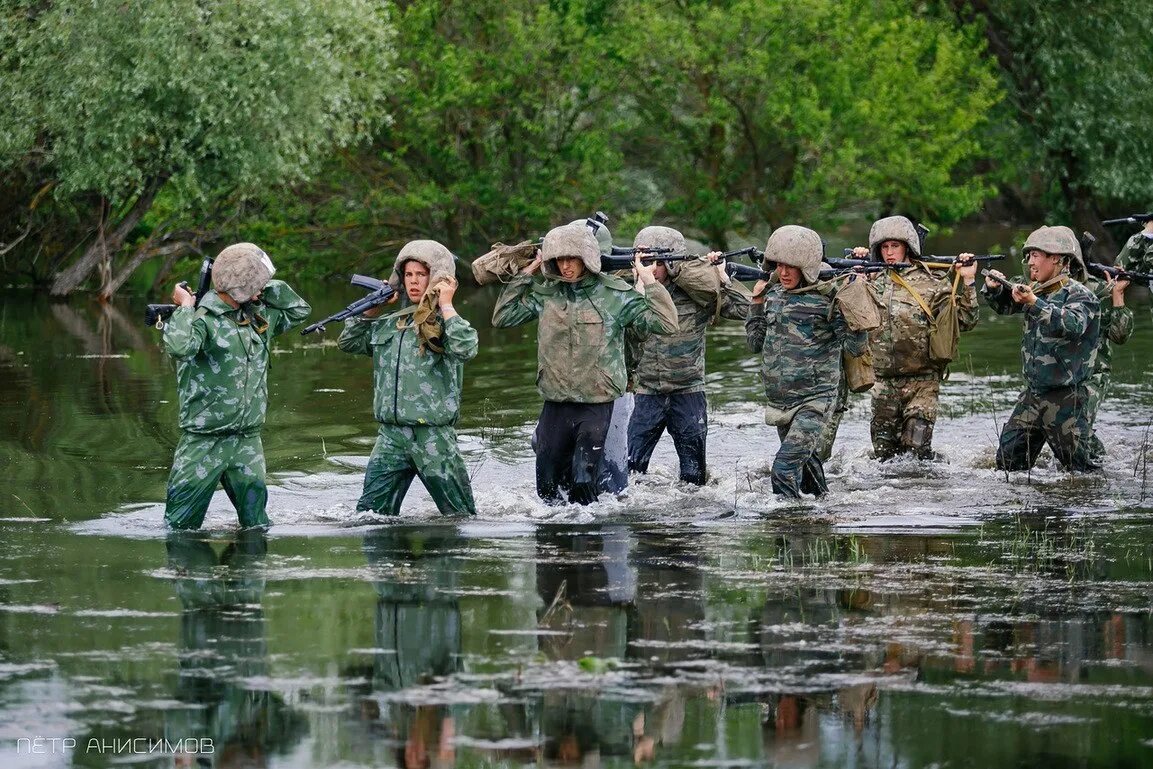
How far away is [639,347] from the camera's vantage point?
13422 millimetres

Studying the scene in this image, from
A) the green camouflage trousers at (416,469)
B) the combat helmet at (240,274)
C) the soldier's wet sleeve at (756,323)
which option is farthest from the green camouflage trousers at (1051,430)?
the combat helmet at (240,274)

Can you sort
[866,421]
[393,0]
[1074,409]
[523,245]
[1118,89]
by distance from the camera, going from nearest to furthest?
[523,245]
[1074,409]
[866,421]
[1118,89]
[393,0]

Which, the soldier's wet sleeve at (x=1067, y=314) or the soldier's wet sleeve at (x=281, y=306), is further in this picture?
the soldier's wet sleeve at (x=1067, y=314)

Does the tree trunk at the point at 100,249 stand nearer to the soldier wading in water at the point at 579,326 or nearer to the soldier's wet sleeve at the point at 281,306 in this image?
the soldier wading in water at the point at 579,326

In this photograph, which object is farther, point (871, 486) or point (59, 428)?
point (59, 428)

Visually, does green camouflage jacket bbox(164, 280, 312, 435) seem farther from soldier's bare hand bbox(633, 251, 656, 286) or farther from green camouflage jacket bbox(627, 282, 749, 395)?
green camouflage jacket bbox(627, 282, 749, 395)

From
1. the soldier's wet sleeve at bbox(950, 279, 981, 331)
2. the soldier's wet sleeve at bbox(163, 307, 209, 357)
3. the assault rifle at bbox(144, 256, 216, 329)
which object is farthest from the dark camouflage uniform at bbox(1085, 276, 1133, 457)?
the soldier's wet sleeve at bbox(163, 307, 209, 357)

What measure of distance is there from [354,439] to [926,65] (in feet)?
84.6

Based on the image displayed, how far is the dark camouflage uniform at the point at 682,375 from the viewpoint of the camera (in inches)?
523

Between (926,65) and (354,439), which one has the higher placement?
(926,65)

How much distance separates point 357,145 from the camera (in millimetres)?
37250

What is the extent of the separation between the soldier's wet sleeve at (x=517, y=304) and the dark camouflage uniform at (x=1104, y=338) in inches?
175

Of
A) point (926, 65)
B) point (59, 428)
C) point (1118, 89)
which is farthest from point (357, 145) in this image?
point (59, 428)

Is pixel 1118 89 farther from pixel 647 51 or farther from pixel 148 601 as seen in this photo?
pixel 148 601
